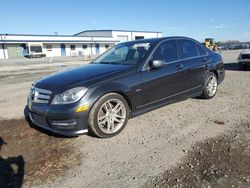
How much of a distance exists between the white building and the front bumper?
42.0m

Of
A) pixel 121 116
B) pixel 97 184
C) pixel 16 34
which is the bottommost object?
Answer: pixel 97 184

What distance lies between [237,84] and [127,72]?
5505 mm

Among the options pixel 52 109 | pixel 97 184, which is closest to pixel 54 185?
pixel 97 184

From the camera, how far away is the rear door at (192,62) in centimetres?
565

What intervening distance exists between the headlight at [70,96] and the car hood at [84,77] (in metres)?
0.08

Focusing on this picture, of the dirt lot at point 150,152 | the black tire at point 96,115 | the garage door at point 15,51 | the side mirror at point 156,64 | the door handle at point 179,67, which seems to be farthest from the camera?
the garage door at point 15,51

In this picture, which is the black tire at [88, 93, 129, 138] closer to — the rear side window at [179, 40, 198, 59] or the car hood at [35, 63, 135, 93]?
the car hood at [35, 63, 135, 93]

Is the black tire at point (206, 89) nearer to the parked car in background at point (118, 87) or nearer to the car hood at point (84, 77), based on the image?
the parked car in background at point (118, 87)

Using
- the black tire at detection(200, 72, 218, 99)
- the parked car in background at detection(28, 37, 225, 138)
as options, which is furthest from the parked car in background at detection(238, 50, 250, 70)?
the parked car in background at detection(28, 37, 225, 138)

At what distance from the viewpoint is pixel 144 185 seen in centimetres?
298

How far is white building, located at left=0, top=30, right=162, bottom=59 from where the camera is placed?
47.1 meters

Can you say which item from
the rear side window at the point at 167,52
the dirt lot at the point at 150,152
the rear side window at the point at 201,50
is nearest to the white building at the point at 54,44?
the rear side window at the point at 201,50

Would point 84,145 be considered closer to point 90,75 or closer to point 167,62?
point 90,75

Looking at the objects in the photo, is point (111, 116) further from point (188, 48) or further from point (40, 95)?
point (188, 48)
